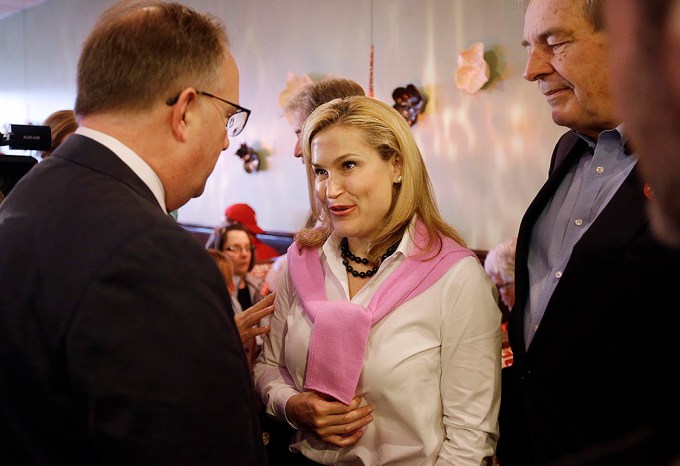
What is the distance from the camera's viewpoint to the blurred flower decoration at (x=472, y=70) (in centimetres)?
411

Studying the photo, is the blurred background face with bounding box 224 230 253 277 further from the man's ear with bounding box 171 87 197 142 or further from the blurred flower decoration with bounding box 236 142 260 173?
the man's ear with bounding box 171 87 197 142

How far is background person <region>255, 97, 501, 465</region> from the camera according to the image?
5.15ft

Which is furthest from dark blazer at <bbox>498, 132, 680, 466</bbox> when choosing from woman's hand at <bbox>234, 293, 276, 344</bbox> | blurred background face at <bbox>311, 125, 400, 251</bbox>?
woman's hand at <bbox>234, 293, 276, 344</bbox>

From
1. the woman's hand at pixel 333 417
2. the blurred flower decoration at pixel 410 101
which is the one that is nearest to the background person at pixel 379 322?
the woman's hand at pixel 333 417

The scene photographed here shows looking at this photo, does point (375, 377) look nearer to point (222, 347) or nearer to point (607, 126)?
point (222, 347)

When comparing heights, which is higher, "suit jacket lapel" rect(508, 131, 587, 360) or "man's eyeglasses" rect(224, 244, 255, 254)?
"suit jacket lapel" rect(508, 131, 587, 360)

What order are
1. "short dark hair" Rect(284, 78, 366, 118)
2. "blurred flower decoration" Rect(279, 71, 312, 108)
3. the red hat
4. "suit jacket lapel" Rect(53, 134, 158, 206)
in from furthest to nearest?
1. "blurred flower decoration" Rect(279, 71, 312, 108)
2. the red hat
3. "short dark hair" Rect(284, 78, 366, 118)
4. "suit jacket lapel" Rect(53, 134, 158, 206)

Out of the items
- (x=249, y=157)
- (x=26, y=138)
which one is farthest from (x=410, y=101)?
(x=26, y=138)

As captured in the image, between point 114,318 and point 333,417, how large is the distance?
79 centimetres

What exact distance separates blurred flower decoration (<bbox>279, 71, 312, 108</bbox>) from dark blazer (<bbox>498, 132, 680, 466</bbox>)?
164 inches

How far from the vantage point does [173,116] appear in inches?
44.9

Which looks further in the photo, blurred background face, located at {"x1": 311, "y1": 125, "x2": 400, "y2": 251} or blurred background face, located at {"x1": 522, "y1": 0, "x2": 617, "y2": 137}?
blurred background face, located at {"x1": 311, "y1": 125, "x2": 400, "y2": 251}

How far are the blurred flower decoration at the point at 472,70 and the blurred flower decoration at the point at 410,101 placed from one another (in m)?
0.32

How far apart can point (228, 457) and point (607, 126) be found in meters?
1.13
